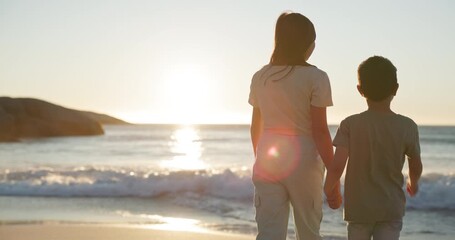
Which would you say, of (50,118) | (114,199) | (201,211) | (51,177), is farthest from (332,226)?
(50,118)

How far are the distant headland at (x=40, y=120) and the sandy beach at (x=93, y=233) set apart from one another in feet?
145

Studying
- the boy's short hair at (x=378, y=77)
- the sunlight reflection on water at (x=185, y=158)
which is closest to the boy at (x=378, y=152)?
the boy's short hair at (x=378, y=77)

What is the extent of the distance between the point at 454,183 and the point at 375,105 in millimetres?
10632

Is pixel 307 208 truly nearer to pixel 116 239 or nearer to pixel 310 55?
pixel 310 55

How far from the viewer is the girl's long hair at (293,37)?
3656 mm

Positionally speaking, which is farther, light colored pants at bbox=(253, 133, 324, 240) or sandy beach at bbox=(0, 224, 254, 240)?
sandy beach at bbox=(0, 224, 254, 240)

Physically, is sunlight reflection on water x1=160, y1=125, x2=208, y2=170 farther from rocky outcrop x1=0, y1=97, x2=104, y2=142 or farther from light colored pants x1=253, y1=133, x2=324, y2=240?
light colored pants x1=253, y1=133, x2=324, y2=240

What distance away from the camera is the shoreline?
7.66 meters

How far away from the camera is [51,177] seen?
15.8m

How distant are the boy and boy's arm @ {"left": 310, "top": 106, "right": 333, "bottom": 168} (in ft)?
0.35

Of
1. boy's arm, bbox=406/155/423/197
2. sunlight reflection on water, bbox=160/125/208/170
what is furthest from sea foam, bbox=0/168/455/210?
boy's arm, bbox=406/155/423/197

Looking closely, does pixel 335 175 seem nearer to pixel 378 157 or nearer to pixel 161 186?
pixel 378 157

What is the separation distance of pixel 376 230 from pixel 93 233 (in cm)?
484

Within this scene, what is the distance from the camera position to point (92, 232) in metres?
8.02
